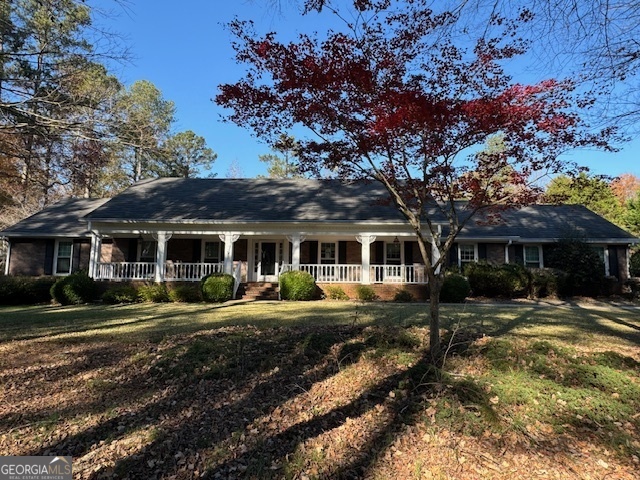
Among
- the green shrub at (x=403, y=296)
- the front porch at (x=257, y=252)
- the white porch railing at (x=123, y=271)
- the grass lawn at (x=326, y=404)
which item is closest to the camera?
the grass lawn at (x=326, y=404)

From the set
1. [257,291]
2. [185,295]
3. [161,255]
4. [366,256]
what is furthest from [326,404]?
[161,255]

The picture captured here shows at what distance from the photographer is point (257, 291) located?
637 inches

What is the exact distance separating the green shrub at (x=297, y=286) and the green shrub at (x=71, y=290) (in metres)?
6.97

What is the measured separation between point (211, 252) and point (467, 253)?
11837 millimetres

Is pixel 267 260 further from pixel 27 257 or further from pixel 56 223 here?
pixel 27 257

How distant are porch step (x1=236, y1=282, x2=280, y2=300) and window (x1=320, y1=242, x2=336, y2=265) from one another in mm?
2754

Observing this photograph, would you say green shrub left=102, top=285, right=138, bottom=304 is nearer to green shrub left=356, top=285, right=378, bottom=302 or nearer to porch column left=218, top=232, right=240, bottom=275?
porch column left=218, top=232, right=240, bottom=275

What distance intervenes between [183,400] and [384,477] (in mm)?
2471

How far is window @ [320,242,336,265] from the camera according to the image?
18406 mm

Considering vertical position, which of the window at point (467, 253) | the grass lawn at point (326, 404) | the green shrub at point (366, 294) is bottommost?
the grass lawn at point (326, 404)

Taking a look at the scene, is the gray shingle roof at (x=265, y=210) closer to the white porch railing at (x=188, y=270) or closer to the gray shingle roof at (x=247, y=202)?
the gray shingle roof at (x=247, y=202)

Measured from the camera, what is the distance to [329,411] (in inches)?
174

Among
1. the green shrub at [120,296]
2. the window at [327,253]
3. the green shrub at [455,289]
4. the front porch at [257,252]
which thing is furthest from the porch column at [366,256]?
the green shrub at [120,296]

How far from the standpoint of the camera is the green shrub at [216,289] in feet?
46.3
